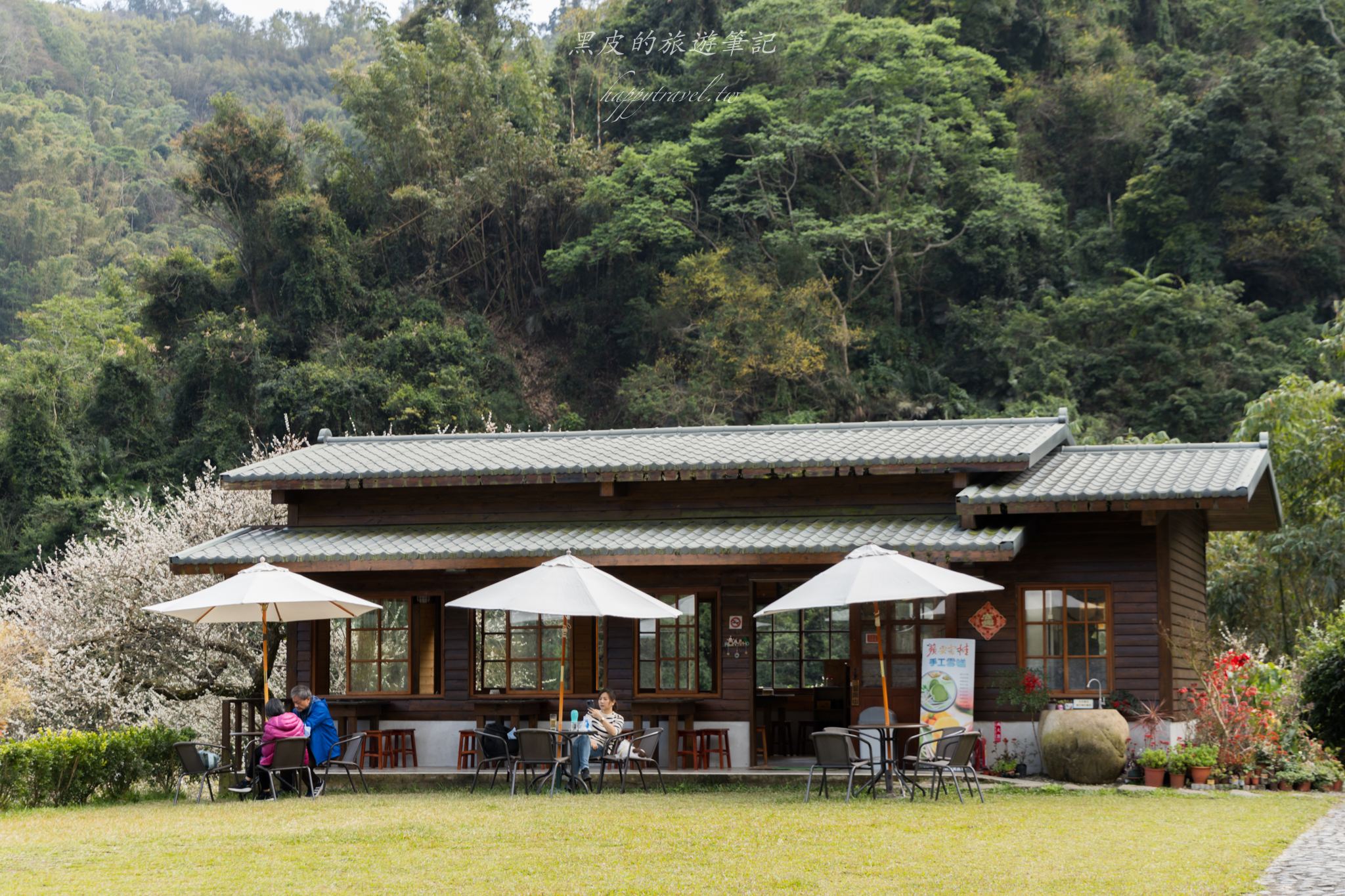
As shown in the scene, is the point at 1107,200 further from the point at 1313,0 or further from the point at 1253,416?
the point at 1253,416

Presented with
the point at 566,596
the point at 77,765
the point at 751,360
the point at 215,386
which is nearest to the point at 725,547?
the point at 566,596

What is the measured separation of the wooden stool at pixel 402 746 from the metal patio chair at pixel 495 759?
76 centimetres

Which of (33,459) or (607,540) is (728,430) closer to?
(607,540)

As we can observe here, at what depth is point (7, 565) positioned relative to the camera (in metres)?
35.3

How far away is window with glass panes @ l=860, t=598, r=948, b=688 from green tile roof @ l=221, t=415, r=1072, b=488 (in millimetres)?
1447

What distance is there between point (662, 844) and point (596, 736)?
382 centimetres

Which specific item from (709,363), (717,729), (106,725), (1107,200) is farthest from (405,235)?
(717,729)

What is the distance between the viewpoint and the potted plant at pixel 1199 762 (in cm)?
1262

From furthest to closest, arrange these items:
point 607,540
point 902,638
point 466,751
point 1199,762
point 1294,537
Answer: point 1294,537 → point 466,751 → point 607,540 → point 902,638 → point 1199,762

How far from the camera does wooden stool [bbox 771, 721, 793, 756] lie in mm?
17094

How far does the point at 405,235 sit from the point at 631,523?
2642cm

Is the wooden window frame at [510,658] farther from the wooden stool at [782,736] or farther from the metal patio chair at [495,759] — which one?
the wooden stool at [782,736]

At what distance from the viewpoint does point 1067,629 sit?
14.0 metres

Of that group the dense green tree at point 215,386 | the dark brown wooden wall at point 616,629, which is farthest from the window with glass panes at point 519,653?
the dense green tree at point 215,386
